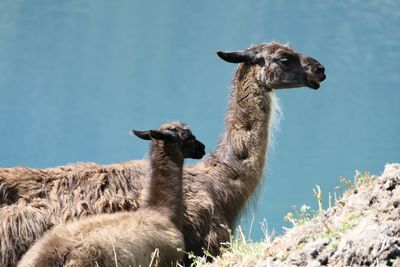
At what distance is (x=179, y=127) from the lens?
10055mm

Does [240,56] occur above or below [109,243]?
above

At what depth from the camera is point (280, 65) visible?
38.1 feet

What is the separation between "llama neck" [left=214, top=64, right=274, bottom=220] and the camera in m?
10.3

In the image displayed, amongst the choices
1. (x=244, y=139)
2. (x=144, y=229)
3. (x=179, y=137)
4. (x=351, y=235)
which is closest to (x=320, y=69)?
(x=244, y=139)

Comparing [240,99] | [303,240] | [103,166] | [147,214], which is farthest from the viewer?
[240,99]

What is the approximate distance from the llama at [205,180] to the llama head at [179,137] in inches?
11.0

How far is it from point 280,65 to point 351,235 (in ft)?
22.3

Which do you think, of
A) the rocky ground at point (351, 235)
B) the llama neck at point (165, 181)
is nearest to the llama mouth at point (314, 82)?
the llama neck at point (165, 181)

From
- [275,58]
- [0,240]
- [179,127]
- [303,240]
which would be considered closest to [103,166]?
[179,127]

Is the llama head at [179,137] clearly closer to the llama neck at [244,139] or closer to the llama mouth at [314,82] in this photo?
the llama neck at [244,139]

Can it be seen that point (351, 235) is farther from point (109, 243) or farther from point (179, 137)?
point (179, 137)

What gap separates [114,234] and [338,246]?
2.93m

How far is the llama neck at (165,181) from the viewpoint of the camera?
8841 millimetres

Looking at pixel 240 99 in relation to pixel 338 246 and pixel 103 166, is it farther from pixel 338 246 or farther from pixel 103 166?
pixel 338 246
